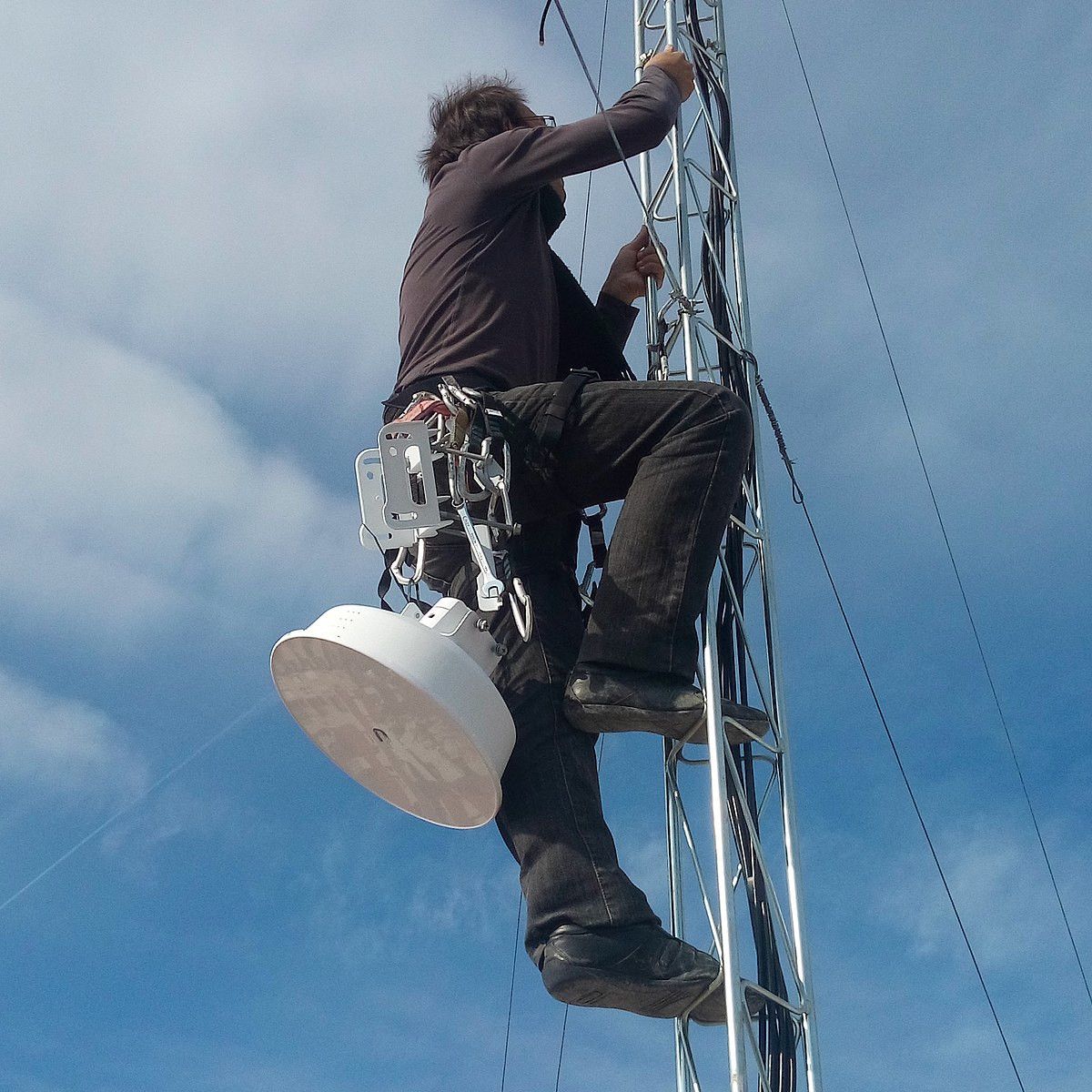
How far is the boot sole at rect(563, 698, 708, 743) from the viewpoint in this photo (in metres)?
3.93

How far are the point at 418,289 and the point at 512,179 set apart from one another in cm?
42

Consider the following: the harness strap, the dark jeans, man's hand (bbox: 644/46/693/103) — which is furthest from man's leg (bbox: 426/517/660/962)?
man's hand (bbox: 644/46/693/103)

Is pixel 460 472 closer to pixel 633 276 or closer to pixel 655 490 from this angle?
pixel 655 490

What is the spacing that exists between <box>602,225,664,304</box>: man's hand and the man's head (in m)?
0.87

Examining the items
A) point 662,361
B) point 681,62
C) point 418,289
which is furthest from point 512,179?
point 662,361

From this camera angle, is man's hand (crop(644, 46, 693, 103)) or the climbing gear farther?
man's hand (crop(644, 46, 693, 103))

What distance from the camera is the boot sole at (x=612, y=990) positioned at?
3.72 metres

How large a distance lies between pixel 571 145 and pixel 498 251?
0.38 m

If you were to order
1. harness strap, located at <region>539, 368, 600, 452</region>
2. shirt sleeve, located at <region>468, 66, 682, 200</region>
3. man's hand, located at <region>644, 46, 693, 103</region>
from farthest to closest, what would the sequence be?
man's hand, located at <region>644, 46, 693, 103</region>, shirt sleeve, located at <region>468, 66, 682, 200</region>, harness strap, located at <region>539, 368, 600, 452</region>

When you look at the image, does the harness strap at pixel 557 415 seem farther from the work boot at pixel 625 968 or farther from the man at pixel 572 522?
the work boot at pixel 625 968

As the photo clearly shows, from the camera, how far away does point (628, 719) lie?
3971 millimetres

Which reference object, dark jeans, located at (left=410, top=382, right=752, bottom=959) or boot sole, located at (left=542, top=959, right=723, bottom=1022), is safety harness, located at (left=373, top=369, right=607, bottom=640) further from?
boot sole, located at (left=542, top=959, right=723, bottom=1022)

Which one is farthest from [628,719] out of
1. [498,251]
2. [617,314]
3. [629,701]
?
[617,314]

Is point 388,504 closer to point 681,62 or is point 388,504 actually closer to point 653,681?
point 653,681
